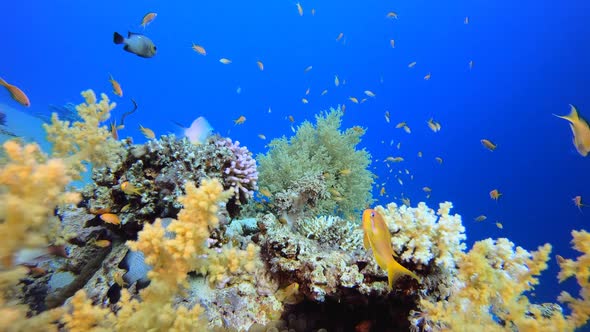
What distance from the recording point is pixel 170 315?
159 centimetres

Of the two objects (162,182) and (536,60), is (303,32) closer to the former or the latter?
(536,60)

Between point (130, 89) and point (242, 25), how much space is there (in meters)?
33.5

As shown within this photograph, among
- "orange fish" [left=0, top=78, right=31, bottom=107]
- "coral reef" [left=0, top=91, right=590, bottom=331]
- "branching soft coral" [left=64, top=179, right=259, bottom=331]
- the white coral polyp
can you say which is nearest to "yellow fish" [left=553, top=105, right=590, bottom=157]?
"coral reef" [left=0, top=91, right=590, bottom=331]

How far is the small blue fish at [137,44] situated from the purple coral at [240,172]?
5.00ft

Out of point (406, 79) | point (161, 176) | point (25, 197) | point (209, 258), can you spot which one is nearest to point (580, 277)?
point (209, 258)

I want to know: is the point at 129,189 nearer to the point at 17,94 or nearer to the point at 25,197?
the point at 17,94

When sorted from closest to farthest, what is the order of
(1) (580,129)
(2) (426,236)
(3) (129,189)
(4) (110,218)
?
(1) (580,129) → (2) (426,236) → (4) (110,218) → (3) (129,189)

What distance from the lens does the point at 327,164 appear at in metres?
6.55

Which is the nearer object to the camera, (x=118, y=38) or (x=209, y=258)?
(x=209, y=258)

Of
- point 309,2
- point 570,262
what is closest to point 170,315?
point 570,262

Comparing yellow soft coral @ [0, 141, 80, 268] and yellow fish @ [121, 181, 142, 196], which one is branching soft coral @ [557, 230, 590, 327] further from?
yellow fish @ [121, 181, 142, 196]

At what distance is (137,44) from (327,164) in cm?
430

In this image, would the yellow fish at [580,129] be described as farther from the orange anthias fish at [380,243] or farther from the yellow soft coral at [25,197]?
the yellow soft coral at [25,197]

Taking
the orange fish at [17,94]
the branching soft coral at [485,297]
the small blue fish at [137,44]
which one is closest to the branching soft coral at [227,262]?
the branching soft coral at [485,297]
